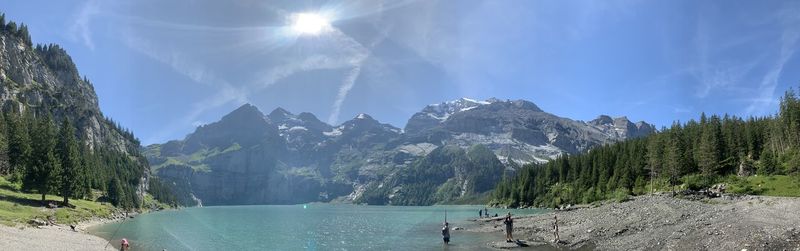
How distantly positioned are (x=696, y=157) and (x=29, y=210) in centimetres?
14217

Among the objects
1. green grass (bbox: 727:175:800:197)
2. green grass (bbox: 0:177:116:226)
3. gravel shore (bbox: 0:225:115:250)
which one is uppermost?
green grass (bbox: 727:175:800:197)

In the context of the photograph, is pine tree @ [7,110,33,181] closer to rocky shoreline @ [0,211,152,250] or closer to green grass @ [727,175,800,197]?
rocky shoreline @ [0,211,152,250]

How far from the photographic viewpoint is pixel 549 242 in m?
55.0

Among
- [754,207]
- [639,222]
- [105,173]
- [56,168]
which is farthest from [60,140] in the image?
[754,207]

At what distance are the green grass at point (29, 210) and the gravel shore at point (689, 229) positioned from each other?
6745 cm

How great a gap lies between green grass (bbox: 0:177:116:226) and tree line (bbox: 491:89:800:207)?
4788 inches

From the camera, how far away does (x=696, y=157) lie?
4828 inches

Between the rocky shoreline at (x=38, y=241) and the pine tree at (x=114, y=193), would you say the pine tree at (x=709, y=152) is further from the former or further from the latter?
the pine tree at (x=114, y=193)

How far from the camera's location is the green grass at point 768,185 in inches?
3316

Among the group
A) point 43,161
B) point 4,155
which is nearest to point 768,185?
point 43,161

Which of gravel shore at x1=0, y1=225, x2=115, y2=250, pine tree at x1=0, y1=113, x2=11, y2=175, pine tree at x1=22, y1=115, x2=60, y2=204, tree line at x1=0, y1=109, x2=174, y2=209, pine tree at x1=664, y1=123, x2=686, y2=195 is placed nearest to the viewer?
gravel shore at x1=0, y1=225, x2=115, y2=250

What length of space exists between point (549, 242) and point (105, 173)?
521 feet

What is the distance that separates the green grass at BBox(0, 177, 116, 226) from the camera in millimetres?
70012

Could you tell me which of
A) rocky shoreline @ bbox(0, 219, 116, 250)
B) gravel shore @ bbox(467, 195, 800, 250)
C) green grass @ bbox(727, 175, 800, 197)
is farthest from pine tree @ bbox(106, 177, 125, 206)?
green grass @ bbox(727, 175, 800, 197)
